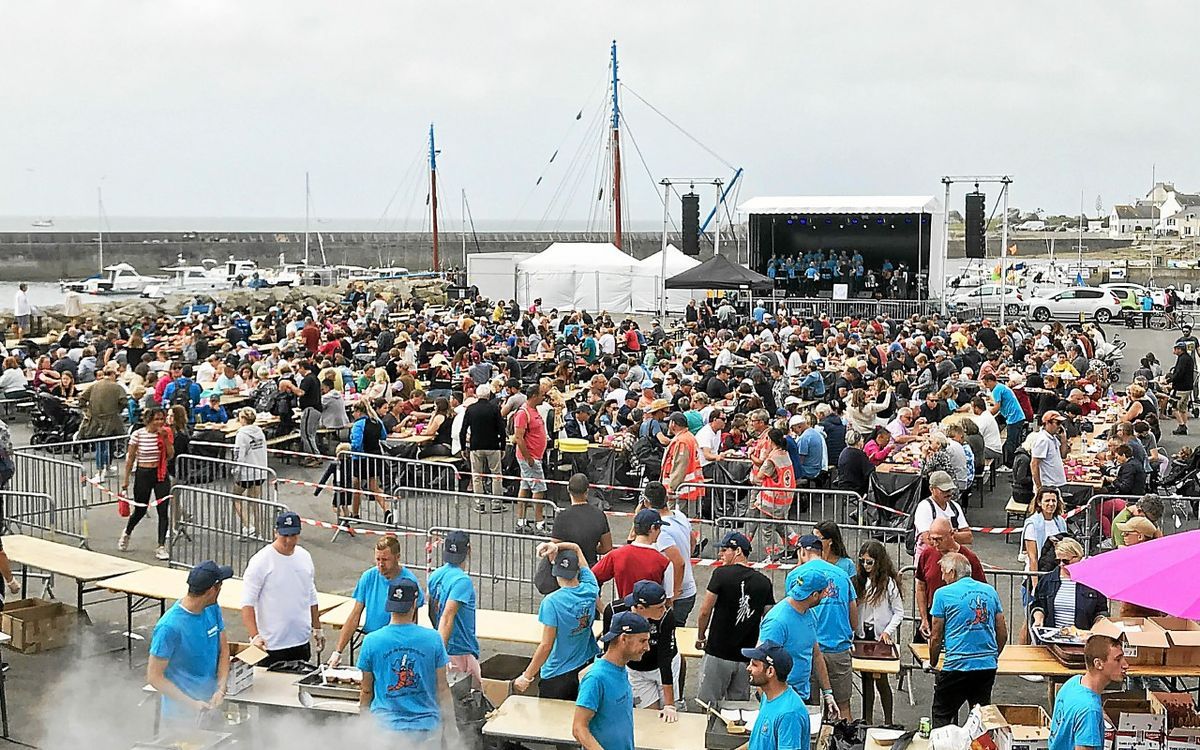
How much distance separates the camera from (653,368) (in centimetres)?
2116

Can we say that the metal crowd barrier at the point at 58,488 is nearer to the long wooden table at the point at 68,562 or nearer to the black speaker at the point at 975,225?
the long wooden table at the point at 68,562

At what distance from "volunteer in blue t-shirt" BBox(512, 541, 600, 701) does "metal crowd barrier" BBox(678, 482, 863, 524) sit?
5.44 metres

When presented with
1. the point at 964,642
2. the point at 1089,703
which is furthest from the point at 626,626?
the point at 964,642

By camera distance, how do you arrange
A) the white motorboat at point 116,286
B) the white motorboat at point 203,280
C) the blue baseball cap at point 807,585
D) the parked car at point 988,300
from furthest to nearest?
the white motorboat at point 116,286 → the white motorboat at point 203,280 → the parked car at point 988,300 → the blue baseball cap at point 807,585

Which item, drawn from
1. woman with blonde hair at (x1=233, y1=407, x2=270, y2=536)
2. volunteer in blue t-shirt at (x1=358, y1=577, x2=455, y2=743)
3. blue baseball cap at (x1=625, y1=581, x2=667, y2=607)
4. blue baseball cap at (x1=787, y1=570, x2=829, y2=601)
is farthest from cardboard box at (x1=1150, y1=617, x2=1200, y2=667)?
woman with blonde hair at (x1=233, y1=407, x2=270, y2=536)

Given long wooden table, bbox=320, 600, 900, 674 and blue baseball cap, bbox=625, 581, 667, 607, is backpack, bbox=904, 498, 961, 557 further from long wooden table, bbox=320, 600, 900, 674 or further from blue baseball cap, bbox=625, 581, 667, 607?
blue baseball cap, bbox=625, 581, 667, 607

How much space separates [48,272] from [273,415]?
78845 millimetres

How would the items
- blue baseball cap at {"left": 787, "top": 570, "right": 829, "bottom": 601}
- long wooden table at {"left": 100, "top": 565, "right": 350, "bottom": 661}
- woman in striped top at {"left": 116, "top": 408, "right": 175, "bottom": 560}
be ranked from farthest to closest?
woman in striped top at {"left": 116, "top": 408, "right": 175, "bottom": 560} < long wooden table at {"left": 100, "top": 565, "right": 350, "bottom": 661} < blue baseball cap at {"left": 787, "top": 570, "right": 829, "bottom": 601}

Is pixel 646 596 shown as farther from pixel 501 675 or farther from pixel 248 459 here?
pixel 248 459

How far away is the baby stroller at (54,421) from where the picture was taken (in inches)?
690

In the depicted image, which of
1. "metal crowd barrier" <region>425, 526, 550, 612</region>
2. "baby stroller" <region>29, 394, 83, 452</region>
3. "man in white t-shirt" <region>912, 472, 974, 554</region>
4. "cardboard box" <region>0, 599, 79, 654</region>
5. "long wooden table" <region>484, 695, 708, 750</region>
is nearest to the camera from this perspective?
"long wooden table" <region>484, 695, 708, 750</region>

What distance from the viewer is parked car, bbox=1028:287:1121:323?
1597 inches

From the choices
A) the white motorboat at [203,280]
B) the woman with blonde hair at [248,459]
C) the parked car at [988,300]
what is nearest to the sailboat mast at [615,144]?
the parked car at [988,300]

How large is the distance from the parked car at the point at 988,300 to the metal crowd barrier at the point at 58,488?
28.3 meters
